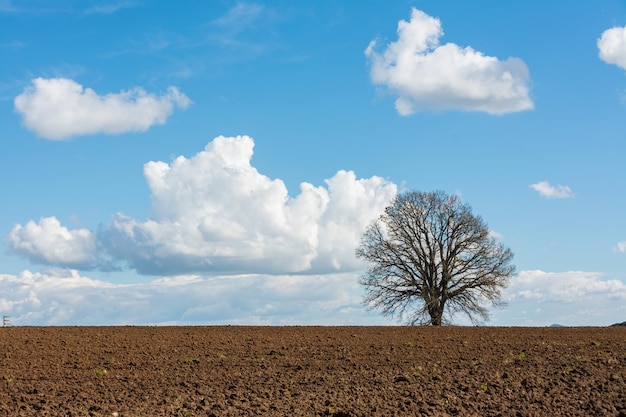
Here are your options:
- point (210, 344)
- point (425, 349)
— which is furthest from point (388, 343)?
point (210, 344)

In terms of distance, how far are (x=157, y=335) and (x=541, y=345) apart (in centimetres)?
1367

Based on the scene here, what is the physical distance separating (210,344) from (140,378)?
617 cm

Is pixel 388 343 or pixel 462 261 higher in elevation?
pixel 462 261

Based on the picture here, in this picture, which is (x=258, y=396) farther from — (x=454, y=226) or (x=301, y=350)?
(x=454, y=226)

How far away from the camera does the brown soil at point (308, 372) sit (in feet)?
49.4

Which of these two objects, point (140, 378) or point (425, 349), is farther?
point (425, 349)

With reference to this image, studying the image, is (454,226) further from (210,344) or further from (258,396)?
(258,396)

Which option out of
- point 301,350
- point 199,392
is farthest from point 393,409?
point 301,350

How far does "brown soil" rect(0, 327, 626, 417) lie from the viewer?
1505 centimetres

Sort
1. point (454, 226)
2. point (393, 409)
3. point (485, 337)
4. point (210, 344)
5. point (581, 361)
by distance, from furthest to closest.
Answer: point (454, 226) < point (485, 337) < point (210, 344) < point (581, 361) < point (393, 409)

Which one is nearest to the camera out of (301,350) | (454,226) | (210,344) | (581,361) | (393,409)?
(393,409)

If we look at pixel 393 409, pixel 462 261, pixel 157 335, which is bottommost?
pixel 393 409

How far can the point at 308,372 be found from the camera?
62.6 feet

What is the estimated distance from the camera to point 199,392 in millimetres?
16500
